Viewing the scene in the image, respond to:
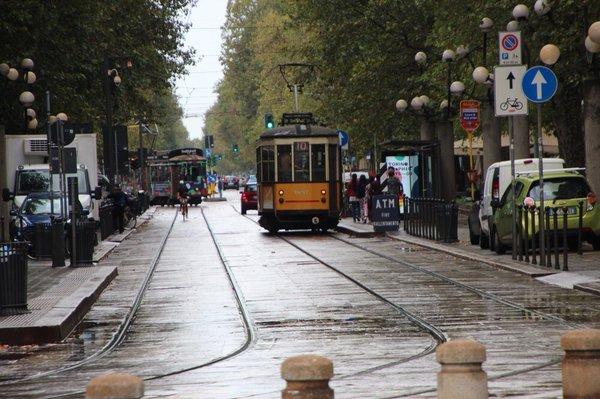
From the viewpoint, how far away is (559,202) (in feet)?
95.0

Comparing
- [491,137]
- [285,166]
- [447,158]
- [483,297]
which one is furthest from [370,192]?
[483,297]

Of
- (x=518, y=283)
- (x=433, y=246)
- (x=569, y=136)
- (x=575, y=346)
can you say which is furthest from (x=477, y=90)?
(x=575, y=346)

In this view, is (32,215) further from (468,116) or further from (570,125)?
(570,125)

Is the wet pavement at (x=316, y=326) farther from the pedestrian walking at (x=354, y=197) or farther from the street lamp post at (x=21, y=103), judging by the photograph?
the pedestrian walking at (x=354, y=197)

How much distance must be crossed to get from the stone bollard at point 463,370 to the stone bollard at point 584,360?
0.81 m

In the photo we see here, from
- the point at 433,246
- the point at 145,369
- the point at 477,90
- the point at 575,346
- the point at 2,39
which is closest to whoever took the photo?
the point at 575,346

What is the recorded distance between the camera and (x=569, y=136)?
139 ft

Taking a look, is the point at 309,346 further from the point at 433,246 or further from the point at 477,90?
the point at 477,90

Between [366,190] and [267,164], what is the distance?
597cm

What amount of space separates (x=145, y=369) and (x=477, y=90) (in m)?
36.2

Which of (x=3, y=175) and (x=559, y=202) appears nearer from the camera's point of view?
(x=559, y=202)

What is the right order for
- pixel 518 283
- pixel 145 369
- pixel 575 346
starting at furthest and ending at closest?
pixel 518 283 < pixel 145 369 < pixel 575 346

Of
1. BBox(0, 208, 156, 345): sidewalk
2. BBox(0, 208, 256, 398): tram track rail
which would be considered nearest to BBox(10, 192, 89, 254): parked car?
BBox(0, 208, 156, 345): sidewalk

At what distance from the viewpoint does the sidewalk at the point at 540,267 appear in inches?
877
